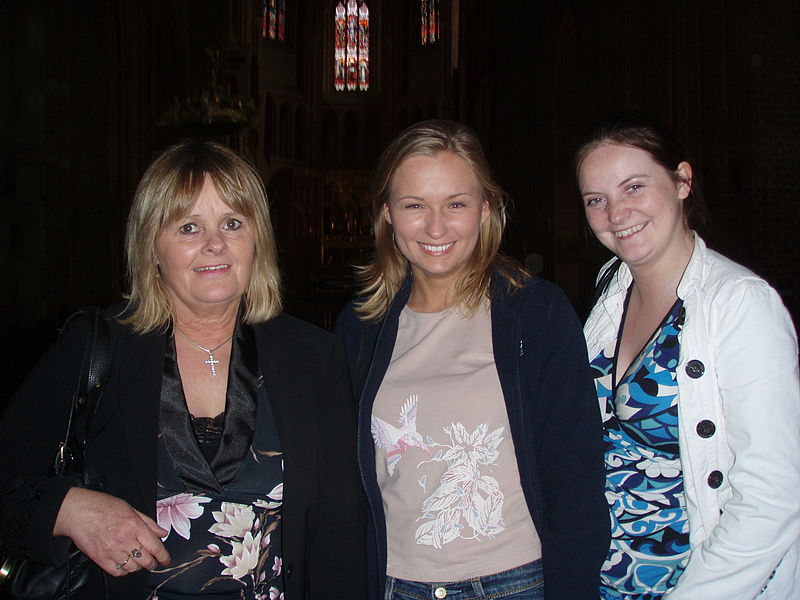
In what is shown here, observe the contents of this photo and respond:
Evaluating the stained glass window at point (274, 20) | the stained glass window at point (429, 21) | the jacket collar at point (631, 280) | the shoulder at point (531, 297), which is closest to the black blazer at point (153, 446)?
the shoulder at point (531, 297)

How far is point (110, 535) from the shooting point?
143cm

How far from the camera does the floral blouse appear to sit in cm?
157

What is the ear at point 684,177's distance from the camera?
5.75 feet

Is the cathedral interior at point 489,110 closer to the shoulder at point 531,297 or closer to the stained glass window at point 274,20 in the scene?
the shoulder at point 531,297

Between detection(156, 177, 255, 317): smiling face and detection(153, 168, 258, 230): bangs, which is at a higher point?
detection(153, 168, 258, 230): bangs

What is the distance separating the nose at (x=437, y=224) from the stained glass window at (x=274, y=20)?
77.4ft

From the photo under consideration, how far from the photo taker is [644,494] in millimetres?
1602

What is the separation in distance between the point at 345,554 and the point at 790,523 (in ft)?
3.31

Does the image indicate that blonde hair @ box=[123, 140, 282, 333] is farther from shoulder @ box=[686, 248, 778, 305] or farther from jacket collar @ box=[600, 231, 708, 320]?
shoulder @ box=[686, 248, 778, 305]

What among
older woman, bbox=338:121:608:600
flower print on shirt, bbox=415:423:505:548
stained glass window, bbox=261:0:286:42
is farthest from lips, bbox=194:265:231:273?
stained glass window, bbox=261:0:286:42

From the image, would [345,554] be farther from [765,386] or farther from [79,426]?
[765,386]

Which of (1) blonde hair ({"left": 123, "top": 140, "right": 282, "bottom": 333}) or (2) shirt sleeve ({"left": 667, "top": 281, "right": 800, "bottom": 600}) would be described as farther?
(1) blonde hair ({"left": 123, "top": 140, "right": 282, "bottom": 333})

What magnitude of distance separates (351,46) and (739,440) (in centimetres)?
2567

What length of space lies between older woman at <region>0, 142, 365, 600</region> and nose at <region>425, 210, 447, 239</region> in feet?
1.34
